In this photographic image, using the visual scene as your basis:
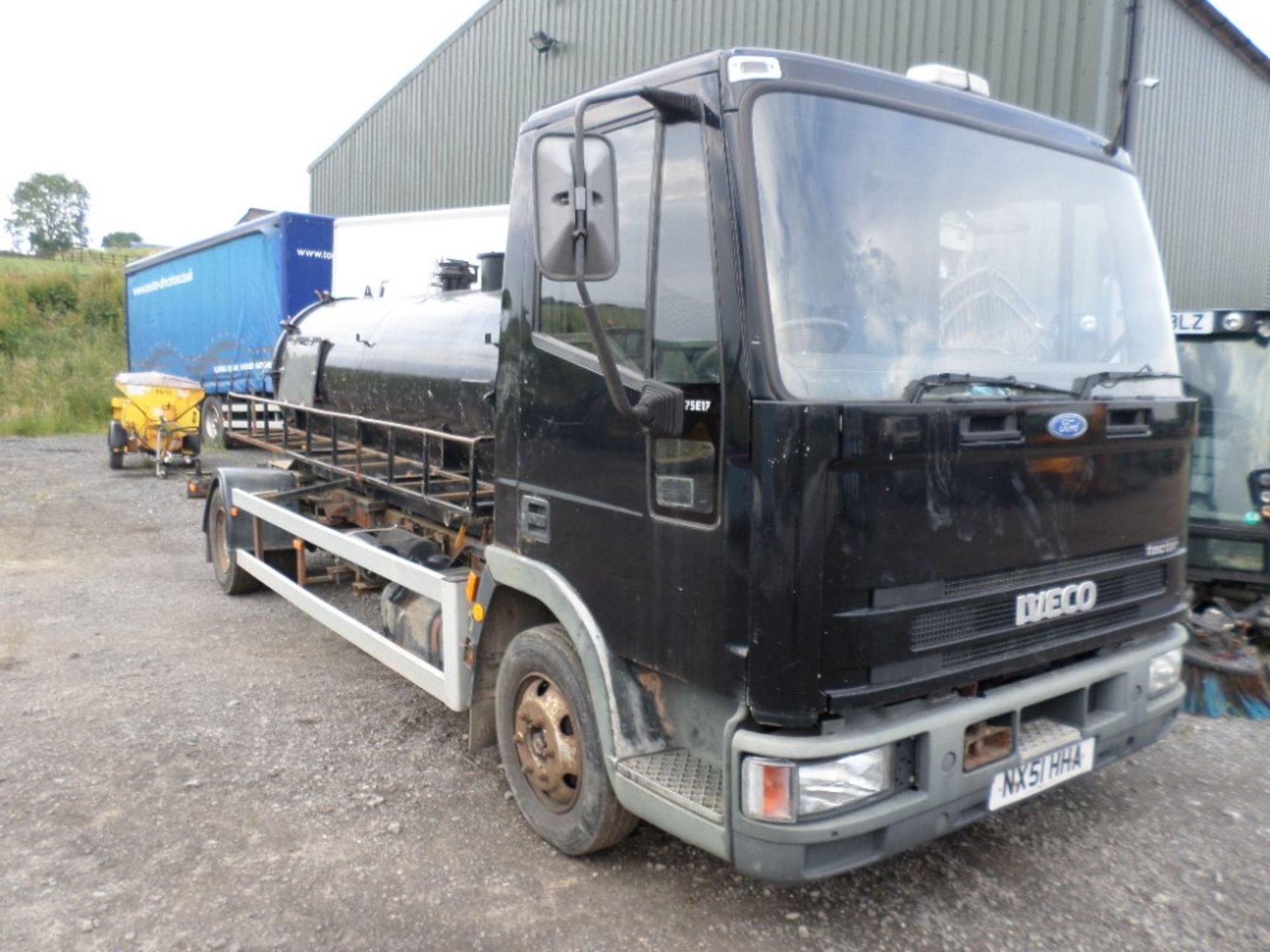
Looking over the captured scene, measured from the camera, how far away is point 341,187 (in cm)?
2058

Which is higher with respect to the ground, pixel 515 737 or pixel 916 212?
pixel 916 212

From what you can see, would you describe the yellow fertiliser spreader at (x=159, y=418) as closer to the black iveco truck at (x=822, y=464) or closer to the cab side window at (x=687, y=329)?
the black iveco truck at (x=822, y=464)

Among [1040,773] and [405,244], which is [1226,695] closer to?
[1040,773]

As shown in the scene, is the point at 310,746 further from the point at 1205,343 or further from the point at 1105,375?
the point at 1205,343

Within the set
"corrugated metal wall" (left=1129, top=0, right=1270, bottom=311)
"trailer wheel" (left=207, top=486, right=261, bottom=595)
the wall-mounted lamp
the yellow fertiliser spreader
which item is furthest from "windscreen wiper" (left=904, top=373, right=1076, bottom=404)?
the wall-mounted lamp

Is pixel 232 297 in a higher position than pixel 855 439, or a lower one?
higher

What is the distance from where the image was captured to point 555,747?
11.1 ft

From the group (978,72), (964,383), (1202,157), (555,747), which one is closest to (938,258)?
(964,383)

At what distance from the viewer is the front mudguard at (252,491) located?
6.32 metres

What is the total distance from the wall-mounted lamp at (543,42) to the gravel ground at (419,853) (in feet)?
39.2

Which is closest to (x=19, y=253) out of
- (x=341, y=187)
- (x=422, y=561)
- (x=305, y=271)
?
(x=341, y=187)

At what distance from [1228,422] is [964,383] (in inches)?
135

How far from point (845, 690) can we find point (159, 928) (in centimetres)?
224

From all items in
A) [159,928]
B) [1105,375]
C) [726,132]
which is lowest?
[159,928]
